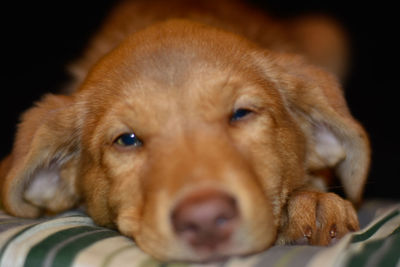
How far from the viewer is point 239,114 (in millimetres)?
3045

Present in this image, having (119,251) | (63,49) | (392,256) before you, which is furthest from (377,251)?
(63,49)

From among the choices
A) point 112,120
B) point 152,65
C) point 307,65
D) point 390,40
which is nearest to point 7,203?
point 112,120

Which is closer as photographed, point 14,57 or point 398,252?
point 398,252

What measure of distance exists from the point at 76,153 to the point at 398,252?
2195 mm

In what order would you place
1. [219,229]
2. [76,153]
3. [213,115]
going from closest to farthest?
[219,229] < [213,115] < [76,153]

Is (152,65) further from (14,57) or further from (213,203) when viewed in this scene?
(14,57)

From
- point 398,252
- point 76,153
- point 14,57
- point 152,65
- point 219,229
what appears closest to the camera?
point 398,252

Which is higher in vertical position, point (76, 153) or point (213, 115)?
point (213, 115)

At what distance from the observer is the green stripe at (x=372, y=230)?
2457 mm

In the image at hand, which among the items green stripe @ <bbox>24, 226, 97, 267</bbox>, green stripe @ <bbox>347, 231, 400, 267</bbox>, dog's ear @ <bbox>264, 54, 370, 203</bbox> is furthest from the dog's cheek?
green stripe @ <bbox>347, 231, 400, 267</bbox>

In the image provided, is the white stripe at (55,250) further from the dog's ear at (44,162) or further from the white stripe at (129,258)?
the dog's ear at (44,162)

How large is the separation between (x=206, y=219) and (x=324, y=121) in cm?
160

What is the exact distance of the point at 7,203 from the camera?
326cm

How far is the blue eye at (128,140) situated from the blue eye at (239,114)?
538 mm
